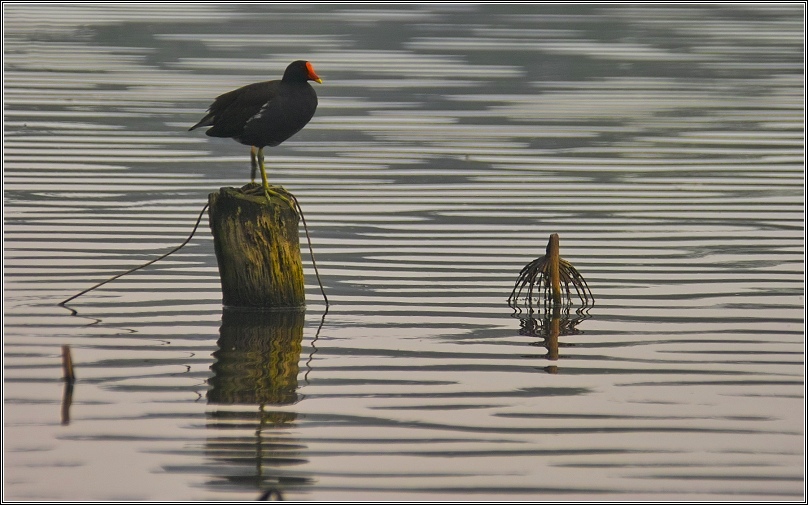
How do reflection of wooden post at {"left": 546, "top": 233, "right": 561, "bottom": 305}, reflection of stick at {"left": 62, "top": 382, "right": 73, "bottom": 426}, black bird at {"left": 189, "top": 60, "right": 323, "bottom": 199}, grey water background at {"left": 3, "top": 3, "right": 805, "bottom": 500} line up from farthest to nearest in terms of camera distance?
reflection of wooden post at {"left": 546, "top": 233, "right": 561, "bottom": 305}, black bird at {"left": 189, "top": 60, "right": 323, "bottom": 199}, reflection of stick at {"left": 62, "top": 382, "right": 73, "bottom": 426}, grey water background at {"left": 3, "top": 3, "right": 805, "bottom": 500}

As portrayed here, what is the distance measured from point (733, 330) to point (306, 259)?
423cm

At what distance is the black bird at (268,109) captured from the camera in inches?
442

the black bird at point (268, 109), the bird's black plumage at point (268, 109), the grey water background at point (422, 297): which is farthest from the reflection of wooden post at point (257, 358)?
the bird's black plumage at point (268, 109)

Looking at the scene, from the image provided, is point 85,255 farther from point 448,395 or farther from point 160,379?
point 448,395

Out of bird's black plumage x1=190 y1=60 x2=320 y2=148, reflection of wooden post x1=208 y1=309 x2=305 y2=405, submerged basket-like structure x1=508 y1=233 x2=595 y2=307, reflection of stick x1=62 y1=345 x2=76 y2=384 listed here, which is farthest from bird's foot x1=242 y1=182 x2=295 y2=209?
reflection of stick x1=62 y1=345 x2=76 y2=384

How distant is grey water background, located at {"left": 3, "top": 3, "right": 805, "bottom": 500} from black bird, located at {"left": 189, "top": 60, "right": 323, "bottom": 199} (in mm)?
1391

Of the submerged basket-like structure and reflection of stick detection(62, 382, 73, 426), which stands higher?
the submerged basket-like structure

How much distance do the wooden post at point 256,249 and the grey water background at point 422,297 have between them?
0.74 ft

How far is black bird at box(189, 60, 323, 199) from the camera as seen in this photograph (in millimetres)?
11234

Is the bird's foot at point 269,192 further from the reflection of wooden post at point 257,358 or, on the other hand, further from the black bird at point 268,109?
the reflection of wooden post at point 257,358

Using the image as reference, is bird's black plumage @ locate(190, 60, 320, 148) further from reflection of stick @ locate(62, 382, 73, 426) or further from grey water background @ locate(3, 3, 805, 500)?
reflection of stick @ locate(62, 382, 73, 426)

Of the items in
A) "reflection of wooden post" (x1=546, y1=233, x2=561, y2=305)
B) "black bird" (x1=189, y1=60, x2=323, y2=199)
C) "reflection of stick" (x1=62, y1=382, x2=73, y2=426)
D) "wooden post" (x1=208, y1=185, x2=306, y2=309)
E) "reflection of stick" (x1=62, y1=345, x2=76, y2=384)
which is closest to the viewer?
"reflection of stick" (x1=62, y1=382, x2=73, y2=426)

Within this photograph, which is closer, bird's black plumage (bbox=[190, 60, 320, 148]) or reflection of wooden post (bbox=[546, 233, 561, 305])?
bird's black plumage (bbox=[190, 60, 320, 148])

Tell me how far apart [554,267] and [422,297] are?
113 cm
